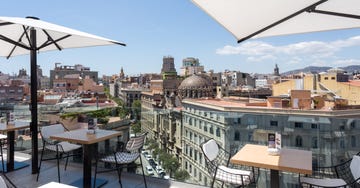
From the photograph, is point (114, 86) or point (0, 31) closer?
point (0, 31)

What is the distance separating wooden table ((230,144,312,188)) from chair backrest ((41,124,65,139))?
2.83 m

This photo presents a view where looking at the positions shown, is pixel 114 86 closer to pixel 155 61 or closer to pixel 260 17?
pixel 155 61

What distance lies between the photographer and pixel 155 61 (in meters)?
94.8

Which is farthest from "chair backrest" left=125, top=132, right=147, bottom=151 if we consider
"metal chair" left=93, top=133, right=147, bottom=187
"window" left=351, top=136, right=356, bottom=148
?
"window" left=351, top=136, right=356, bottom=148

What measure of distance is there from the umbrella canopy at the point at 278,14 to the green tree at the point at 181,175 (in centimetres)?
201

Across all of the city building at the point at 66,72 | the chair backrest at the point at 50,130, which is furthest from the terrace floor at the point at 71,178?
the city building at the point at 66,72

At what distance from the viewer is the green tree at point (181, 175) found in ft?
11.7

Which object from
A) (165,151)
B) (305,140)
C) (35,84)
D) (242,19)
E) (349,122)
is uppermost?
(242,19)

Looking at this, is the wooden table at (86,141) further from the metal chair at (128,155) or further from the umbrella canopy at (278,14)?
the umbrella canopy at (278,14)

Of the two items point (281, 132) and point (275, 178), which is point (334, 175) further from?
point (275, 178)

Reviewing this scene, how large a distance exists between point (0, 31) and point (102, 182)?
2579mm

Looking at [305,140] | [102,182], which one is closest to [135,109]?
[102,182]

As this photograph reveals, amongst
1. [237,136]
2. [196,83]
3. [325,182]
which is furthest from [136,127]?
[196,83]

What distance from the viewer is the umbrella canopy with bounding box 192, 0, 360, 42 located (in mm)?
1940
